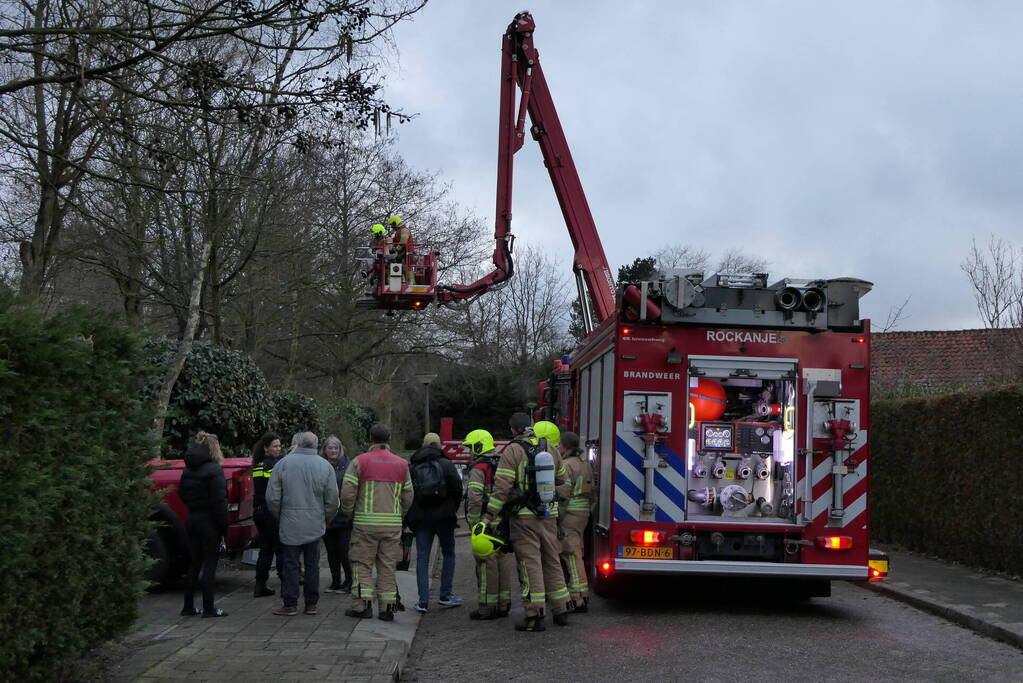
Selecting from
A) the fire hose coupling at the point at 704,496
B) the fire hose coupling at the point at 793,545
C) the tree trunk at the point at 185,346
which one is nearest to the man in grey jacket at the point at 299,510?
the fire hose coupling at the point at 704,496

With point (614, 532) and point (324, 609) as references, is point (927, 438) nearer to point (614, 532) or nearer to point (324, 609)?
point (614, 532)

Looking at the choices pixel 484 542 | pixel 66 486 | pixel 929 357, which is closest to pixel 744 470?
pixel 484 542

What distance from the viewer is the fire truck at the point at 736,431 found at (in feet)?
33.4

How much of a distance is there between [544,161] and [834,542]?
28.1ft

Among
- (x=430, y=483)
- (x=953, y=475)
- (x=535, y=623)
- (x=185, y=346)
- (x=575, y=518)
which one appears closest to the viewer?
(x=535, y=623)

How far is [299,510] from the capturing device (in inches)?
383

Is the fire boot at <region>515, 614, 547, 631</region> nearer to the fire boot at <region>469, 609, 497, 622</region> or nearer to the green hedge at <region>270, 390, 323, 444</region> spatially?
the fire boot at <region>469, 609, 497, 622</region>

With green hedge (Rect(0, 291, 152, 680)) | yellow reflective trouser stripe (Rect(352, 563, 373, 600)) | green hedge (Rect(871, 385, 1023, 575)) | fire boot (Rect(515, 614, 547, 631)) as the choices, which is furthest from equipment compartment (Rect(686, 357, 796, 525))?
green hedge (Rect(0, 291, 152, 680))

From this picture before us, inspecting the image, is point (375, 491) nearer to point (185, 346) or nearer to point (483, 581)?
point (483, 581)

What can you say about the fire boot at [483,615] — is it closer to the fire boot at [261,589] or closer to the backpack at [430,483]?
the backpack at [430,483]

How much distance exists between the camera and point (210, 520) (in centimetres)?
965

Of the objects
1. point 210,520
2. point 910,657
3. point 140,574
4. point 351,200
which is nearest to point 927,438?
point 910,657

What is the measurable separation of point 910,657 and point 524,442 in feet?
12.0

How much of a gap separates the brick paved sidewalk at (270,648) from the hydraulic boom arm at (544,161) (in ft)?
24.4
